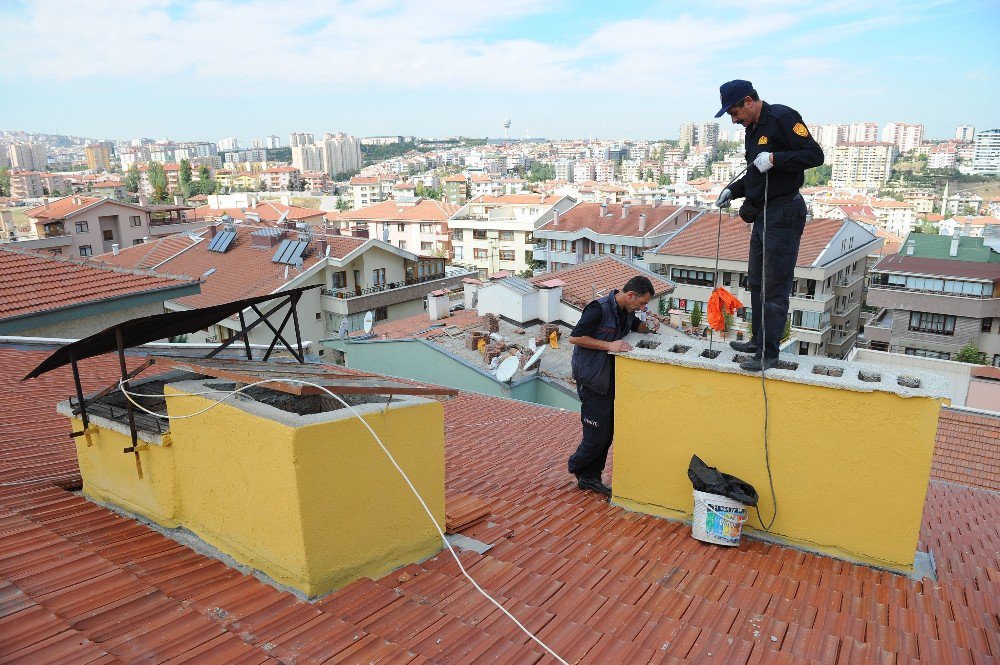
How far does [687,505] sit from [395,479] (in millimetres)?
2172

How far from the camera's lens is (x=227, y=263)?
96.5 ft

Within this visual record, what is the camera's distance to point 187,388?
3.30m

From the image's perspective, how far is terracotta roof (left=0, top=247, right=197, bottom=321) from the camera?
865cm

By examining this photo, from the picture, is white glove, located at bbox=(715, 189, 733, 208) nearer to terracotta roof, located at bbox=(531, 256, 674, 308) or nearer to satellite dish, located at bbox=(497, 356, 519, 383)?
satellite dish, located at bbox=(497, 356, 519, 383)

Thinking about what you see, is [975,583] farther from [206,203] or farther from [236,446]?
[206,203]

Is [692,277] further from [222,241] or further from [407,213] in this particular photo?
[407,213]

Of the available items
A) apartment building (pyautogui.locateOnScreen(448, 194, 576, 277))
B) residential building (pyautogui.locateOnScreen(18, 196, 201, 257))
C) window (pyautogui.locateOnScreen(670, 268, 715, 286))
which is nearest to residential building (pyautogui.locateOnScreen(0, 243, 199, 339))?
window (pyautogui.locateOnScreen(670, 268, 715, 286))

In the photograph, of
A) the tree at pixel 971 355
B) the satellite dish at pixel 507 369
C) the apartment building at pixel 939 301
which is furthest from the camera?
the apartment building at pixel 939 301

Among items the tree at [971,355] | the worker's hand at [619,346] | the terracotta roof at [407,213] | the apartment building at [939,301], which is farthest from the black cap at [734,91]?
the terracotta roof at [407,213]

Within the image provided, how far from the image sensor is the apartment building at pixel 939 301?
97.6 ft

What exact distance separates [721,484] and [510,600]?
1.62m

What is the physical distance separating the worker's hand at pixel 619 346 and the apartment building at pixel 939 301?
3214 centimetres

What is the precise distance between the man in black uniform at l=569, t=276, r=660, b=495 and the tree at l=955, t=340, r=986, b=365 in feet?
101

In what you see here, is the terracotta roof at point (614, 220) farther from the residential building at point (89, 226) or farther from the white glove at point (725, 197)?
the white glove at point (725, 197)
